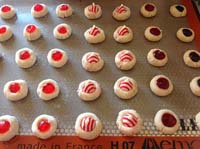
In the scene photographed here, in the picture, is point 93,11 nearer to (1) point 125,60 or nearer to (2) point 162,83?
(1) point 125,60

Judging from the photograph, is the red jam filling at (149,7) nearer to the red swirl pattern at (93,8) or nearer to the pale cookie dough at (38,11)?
the red swirl pattern at (93,8)

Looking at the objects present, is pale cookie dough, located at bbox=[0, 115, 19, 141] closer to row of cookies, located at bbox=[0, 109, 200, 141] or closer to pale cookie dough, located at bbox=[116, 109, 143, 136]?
row of cookies, located at bbox=[0, 109, 200, 141]

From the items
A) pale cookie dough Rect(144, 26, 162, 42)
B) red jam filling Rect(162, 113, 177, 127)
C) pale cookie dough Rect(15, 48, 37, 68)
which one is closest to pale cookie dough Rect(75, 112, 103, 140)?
red jam filling Rect(162, 113, 177, 127)

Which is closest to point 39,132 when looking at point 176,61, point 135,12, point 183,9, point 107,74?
point 107,74

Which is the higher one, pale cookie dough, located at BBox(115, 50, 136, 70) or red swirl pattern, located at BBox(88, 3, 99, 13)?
red swirl pattern, located at BBox(88, 3, 99, 13)

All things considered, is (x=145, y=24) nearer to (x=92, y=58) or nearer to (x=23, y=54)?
(x=92, y=58)

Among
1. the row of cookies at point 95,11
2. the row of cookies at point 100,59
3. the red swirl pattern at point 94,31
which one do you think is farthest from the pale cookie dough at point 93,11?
the row of cookies at point 100,59
